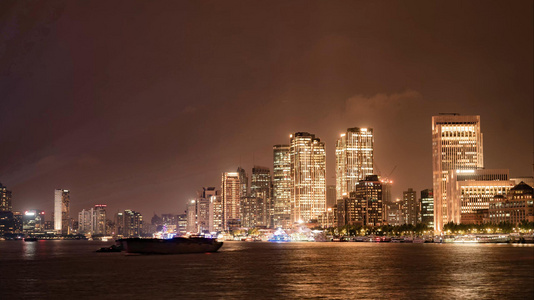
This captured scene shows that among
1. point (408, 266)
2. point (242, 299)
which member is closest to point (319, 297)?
point (242, 299)

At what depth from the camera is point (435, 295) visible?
93062mm

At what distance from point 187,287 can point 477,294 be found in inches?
1502

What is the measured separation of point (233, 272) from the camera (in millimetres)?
137750

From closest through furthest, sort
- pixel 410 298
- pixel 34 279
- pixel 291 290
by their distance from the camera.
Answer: pixel 410 298
pixel 291 290
pixel 34 279

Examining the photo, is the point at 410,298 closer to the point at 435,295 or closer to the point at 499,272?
→ the point at 435,295

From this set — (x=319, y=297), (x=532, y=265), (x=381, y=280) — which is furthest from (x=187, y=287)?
(x=532, y=265)

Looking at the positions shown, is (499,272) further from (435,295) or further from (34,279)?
(34,279)

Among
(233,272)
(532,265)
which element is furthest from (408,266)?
(233,272)

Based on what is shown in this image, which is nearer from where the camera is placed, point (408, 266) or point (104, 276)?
point (104, 276)

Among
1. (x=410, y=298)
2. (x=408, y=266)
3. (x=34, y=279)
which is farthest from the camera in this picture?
(x=408, y=266)

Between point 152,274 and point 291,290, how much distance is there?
125 ft

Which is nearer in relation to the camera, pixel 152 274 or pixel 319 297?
pixel 319 297

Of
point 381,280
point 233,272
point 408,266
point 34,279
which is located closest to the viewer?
point 381,280

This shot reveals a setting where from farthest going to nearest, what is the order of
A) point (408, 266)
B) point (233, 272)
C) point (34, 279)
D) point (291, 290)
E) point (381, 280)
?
1. point (408, 266)
2. point (233, 272)
3. point (34, 279)
4. point (381, 280)
5. point (291, 290)
